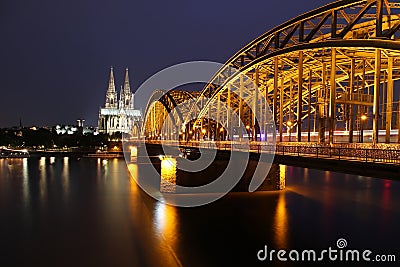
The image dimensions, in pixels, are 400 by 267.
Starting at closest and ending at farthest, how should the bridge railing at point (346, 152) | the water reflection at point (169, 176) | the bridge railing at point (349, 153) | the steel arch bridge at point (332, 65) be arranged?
the bridge railing at point (349, 153) < the bridge railing at point (346, 152) < the steel arch bridge at point (332, 65) < the water reflection at point (169, 176)

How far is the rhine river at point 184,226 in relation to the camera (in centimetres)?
2362

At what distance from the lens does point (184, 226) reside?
99.5 ft

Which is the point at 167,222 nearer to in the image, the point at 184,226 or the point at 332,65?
the point at 184,226

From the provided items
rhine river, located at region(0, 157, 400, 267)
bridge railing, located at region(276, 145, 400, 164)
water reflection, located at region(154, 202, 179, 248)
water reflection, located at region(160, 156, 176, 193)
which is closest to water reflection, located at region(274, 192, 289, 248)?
rhine river, located at region(0, 157, 400, 267)

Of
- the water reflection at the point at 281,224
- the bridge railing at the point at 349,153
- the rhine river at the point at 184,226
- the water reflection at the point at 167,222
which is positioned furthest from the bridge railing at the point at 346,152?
the water reflection at the point at 167,222

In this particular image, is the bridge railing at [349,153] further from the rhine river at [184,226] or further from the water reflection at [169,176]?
the water reflection at [169,176]

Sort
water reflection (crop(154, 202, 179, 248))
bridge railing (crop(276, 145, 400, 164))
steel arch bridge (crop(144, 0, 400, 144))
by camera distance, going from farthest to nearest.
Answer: water reflection (crop(154, 202, 179, 248)) → steel arch bridge (crop(144, 0, 400, 144)) → bridge railing (crop(276, 145, 400, 164))

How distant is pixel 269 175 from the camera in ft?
136

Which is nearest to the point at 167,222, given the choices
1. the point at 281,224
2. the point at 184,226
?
the point at 184,226

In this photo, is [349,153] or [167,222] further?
[167,222]

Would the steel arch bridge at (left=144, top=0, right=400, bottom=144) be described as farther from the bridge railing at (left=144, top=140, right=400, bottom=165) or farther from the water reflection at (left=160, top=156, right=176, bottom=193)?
the water reflection at (left=160, top=156, right=176, bottom=193)

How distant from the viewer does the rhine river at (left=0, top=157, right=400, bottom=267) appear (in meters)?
23.6

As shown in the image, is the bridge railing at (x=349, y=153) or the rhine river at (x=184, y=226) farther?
the rhine river at (x=184, y=226)

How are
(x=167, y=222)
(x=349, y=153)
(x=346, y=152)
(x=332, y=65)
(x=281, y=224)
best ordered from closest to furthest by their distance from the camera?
1. (x=349, y=153)
2. (x=346, y=152)
3. (x=332, y=65)
4. (x=281, y=224)
5. (x=167, y=222)
